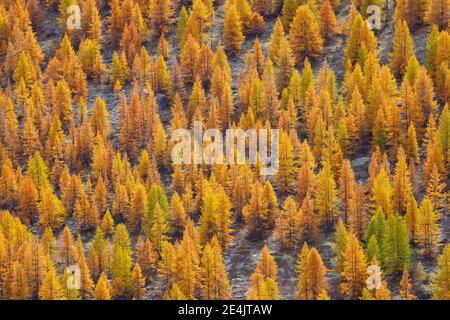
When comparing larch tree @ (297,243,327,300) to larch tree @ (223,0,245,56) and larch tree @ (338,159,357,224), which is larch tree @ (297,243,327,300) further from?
larch tree @ (223,0,245,56)

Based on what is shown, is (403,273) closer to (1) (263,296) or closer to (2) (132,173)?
(1) (263,296)

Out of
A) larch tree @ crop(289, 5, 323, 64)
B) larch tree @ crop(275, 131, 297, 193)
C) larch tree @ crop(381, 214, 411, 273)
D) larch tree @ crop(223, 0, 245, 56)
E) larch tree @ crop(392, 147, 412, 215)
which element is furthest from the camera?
larch tree @ crop(223, 0, 245, 56)

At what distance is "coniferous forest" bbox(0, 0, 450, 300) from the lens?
13504 centimetres

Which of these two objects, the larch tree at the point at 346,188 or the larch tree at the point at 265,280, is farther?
the larch tree at the point at 346,188

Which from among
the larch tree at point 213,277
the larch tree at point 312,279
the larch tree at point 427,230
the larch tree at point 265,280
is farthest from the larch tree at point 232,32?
the larch tree at point 312,279

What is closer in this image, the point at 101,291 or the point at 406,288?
the point at 406,288

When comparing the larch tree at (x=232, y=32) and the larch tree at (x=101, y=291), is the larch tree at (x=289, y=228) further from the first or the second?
the larch tree at (x=232, y=32)

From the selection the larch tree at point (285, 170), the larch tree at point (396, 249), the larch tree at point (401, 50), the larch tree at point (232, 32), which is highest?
the larch tree at point (232, 32)

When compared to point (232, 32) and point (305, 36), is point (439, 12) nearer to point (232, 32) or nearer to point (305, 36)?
point (305, 36)

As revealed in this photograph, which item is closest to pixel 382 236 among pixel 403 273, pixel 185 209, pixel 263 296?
pixel 403 273

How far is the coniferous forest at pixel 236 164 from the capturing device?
135037 millimetres

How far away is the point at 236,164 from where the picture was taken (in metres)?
155

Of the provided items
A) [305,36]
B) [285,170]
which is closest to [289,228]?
[285,170]

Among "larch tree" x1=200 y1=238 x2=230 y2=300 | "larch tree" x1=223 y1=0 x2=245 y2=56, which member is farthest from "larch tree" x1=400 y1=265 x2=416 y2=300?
"larch tree" x1=223 y1=0 x2=245 y2=56
